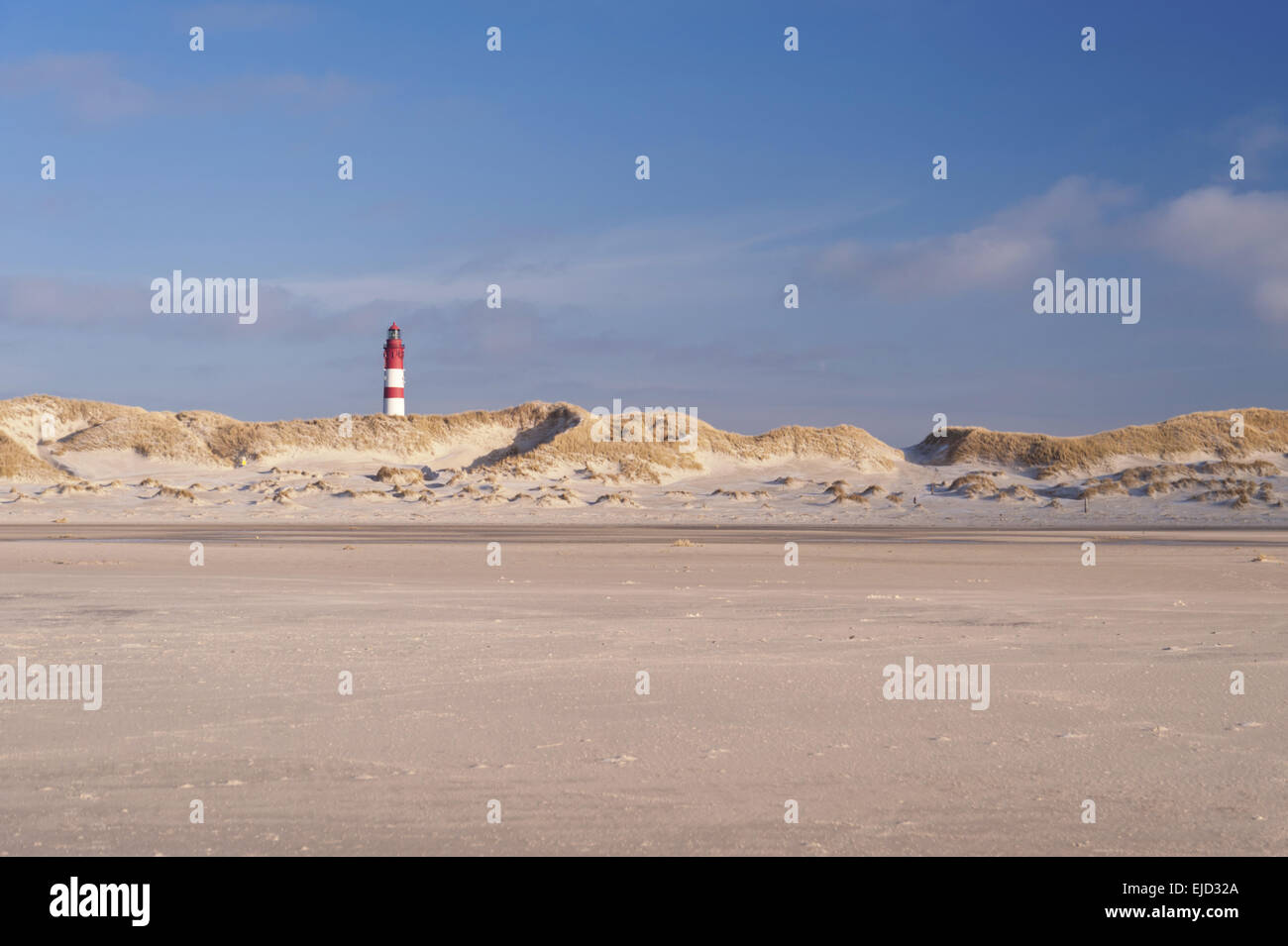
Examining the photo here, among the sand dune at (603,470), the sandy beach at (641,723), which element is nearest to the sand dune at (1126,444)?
the sand dune at (603,470)

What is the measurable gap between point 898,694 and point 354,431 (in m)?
80.0

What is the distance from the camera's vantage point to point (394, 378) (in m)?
87.6

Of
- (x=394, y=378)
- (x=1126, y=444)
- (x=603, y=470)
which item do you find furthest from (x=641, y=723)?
(x=394, y=378)

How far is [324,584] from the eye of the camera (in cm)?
1731

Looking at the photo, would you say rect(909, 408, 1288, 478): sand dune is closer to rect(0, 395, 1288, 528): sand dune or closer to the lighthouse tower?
rect(0, 395, 1288, 528): sand dune

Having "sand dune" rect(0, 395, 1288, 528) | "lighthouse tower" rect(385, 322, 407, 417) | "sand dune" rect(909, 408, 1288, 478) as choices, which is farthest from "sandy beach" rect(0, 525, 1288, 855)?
"lighthouse tower" rect(385, 322, 407, 417)

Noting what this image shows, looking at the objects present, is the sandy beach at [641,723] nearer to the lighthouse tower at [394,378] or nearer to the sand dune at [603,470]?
the sand dune at [603,470]

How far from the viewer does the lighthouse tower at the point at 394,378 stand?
86.5 meters

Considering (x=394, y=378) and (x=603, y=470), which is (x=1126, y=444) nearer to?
(x=603, y=470)

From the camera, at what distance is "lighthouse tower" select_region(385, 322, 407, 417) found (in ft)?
284

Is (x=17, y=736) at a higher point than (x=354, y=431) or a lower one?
lower

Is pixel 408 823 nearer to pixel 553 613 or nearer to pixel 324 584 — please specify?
pixel 553 613
